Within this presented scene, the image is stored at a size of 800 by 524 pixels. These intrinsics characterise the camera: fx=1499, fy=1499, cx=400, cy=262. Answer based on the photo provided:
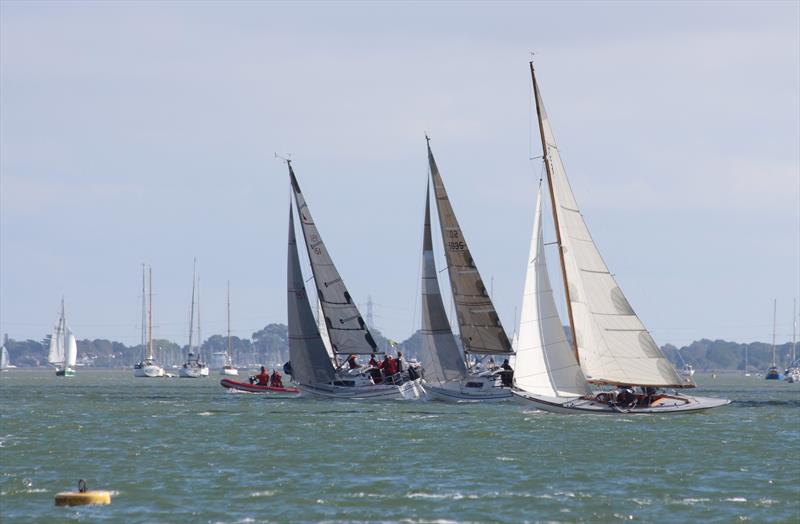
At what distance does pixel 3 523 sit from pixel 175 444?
1895 cm

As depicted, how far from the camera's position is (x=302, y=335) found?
279 feet

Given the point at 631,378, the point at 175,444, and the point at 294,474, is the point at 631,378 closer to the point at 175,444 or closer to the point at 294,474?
the point at 175,444

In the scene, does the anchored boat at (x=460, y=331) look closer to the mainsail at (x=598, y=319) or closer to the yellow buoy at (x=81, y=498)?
the mainsail at (x=598, y=319)

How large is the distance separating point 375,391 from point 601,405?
22.8 m

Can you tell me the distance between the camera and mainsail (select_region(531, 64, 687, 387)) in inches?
2440

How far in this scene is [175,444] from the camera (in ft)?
164

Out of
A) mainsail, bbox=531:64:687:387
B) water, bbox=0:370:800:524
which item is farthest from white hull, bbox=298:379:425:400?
mainsail, bbox=531:64:687:387

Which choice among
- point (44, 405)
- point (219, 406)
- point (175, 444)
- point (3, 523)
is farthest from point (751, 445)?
point (44, 405)

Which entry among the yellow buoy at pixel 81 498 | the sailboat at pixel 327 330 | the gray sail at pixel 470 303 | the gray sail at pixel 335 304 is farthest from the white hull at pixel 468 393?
the yellow buoy at pixel 81 498

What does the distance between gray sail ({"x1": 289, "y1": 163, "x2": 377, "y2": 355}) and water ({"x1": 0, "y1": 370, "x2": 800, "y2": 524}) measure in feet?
53.1

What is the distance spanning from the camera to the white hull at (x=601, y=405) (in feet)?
203

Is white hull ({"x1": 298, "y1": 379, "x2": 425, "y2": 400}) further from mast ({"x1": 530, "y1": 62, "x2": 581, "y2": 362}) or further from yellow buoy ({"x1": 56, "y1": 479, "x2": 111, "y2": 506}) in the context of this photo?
yellow buoy ({"x1": 56, "y1": 479, "x2": 111, "y2": 506})

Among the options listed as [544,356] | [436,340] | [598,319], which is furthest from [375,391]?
[598,319]

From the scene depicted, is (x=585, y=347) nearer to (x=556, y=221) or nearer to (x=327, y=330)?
(x=556, y=221)
